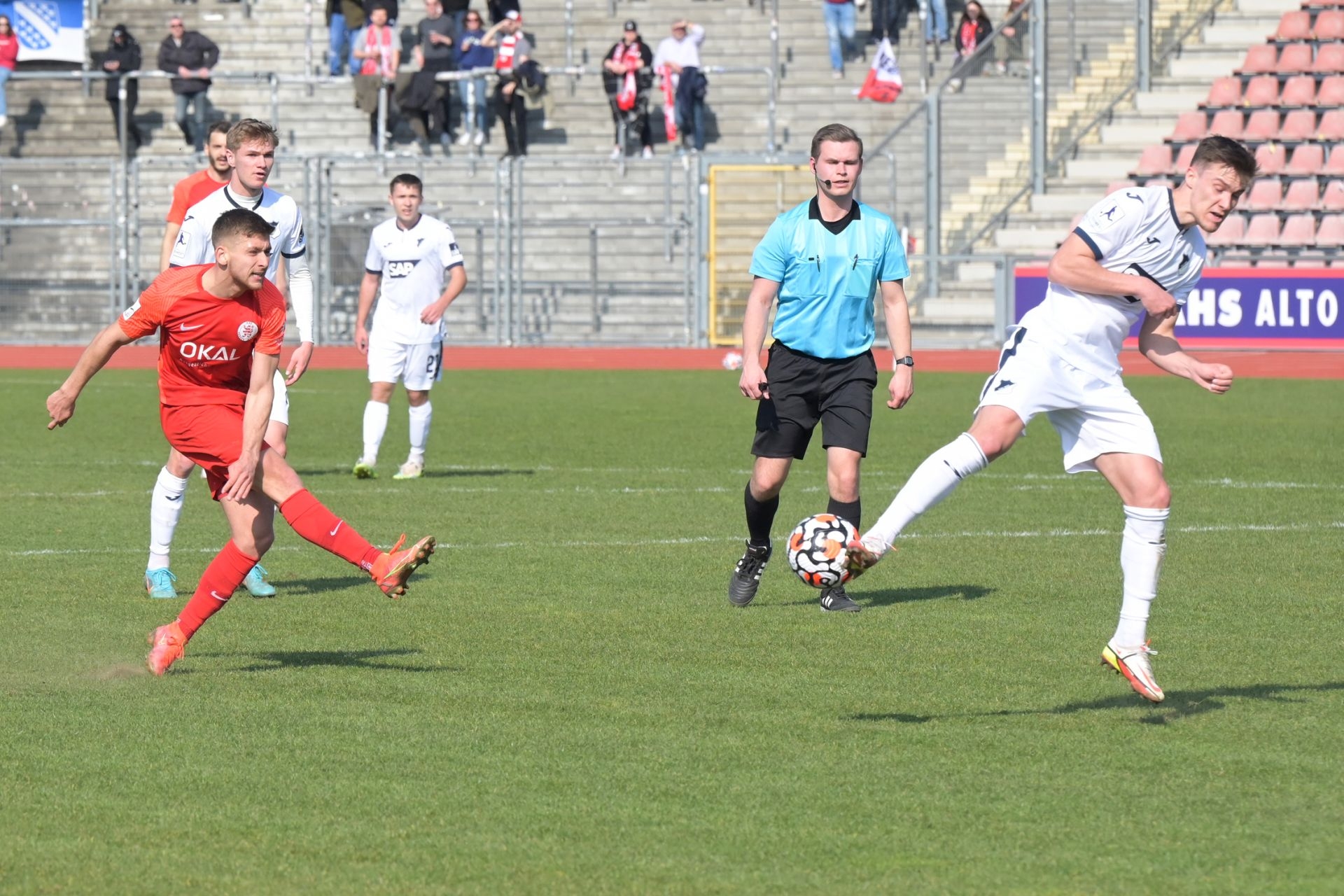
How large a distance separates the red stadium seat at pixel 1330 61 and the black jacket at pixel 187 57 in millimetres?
17416

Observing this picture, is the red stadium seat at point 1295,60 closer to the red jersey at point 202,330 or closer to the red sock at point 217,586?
the red jersey at point 202,330

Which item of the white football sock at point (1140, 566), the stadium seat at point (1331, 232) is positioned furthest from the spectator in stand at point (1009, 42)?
the white football sock at point (1140, 566)

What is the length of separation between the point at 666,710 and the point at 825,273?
2.87 metres

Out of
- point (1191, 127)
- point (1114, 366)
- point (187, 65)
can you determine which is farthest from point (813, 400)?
point (187, 65)

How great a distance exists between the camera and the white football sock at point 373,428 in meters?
14.5

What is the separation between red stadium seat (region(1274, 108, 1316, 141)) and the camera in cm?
3033

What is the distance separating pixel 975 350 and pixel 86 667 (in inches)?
907

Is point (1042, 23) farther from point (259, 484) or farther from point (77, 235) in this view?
point (259, 484)

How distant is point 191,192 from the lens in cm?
1029

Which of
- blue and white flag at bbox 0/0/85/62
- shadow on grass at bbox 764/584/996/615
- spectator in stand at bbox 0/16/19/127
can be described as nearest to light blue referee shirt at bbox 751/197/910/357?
shadow on grass at bbox 764/584/996/615

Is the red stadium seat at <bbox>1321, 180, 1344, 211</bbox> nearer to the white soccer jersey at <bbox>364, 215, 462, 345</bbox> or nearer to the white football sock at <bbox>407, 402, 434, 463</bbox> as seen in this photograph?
the white soccer jersey at <bbox>364, 215, 462, 345</bbox>

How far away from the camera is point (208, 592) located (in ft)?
24.7

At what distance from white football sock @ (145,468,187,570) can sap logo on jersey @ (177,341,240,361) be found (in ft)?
6.03

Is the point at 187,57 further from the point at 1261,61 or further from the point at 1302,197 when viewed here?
the point at 1302,197
